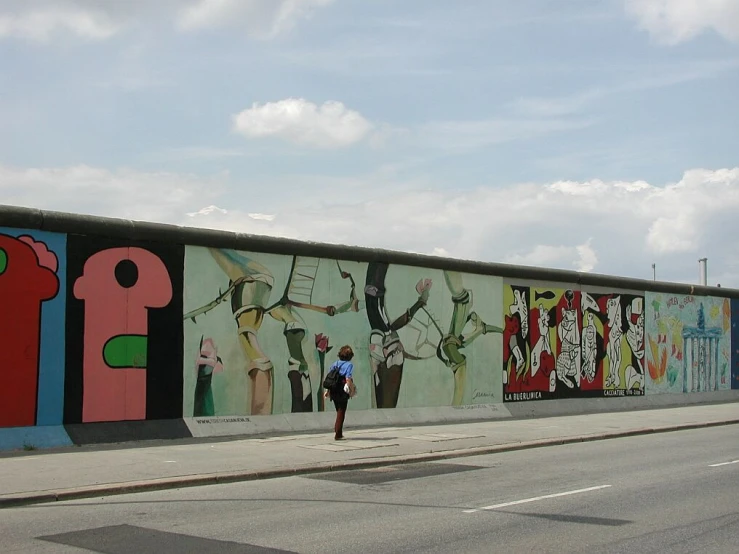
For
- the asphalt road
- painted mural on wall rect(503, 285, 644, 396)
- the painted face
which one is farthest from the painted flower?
the painted face

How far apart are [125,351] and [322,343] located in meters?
4.45

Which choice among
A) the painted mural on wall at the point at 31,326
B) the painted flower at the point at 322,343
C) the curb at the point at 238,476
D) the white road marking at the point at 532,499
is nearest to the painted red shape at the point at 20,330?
the painted mural on wall at the point at 31,326

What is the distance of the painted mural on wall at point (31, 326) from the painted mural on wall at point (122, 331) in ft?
0.68

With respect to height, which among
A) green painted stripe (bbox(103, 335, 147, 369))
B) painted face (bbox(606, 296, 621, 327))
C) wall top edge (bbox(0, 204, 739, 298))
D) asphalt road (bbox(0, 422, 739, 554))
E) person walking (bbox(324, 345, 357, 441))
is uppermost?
wall top edge (bbox(0, 204, 739, 298))

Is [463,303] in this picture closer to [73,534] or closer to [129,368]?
[129,368]

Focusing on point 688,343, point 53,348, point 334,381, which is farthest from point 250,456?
point 688,343

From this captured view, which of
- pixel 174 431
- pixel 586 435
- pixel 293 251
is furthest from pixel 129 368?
pixel 586 435

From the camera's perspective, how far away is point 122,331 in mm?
15883

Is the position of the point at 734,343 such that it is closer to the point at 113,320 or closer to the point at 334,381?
the point at 334,381

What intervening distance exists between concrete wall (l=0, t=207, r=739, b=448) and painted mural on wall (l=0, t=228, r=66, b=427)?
22mm

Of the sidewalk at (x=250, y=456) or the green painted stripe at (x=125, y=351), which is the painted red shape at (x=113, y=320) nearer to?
the green painted stripe at (x=125, y=351)

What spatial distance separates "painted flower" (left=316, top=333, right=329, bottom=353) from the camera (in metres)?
19.0

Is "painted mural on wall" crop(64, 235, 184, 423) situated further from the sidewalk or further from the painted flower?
the painted flower

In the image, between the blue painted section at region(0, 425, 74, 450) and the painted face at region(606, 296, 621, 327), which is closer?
the blue painted section at region(0, 425, 74, 450)
